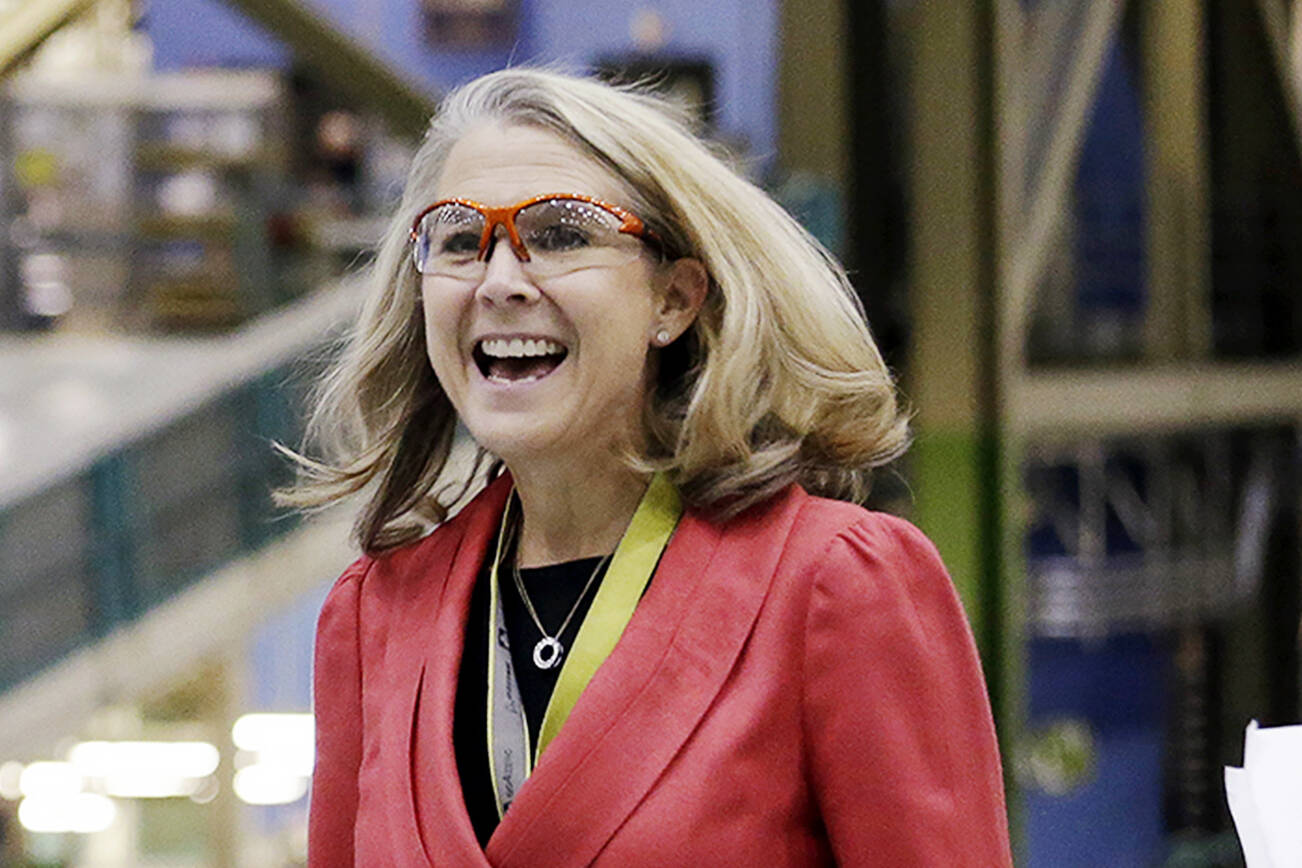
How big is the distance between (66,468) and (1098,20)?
672 cm

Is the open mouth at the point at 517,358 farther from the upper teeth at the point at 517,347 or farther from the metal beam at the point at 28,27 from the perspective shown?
the metal beam at the point at 28,27

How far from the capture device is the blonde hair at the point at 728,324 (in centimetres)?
169

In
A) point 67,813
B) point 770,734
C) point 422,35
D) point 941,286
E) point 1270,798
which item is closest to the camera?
point 1270,798

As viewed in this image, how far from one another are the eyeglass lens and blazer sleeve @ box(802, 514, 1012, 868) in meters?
0.34

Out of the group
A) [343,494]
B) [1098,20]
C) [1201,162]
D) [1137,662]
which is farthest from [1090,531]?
[343,494]

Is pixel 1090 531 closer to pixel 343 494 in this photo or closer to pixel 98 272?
pixel 98 272

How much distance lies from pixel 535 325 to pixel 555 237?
8 cm

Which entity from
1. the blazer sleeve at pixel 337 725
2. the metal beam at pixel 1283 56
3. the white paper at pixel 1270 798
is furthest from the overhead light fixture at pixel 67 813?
the white paper at pixel 1270 798

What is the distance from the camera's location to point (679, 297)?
177 cm

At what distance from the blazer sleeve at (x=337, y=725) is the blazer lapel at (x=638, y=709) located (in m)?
0.30

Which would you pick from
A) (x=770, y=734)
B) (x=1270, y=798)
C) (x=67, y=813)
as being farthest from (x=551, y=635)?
(x=67, y=813)

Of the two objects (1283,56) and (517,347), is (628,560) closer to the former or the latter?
(517,347)

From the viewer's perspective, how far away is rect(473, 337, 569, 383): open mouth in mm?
1678

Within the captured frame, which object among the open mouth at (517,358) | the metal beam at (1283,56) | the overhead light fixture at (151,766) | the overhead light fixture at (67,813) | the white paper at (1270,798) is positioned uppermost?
the metal beam at (1283,56)
